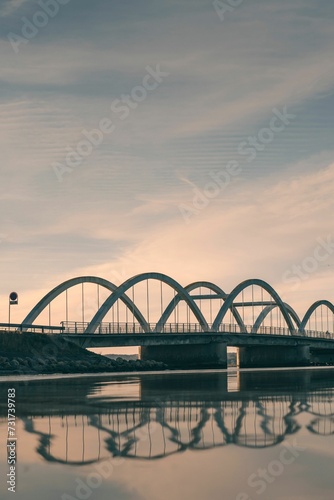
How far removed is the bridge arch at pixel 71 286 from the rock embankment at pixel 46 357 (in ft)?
22.8

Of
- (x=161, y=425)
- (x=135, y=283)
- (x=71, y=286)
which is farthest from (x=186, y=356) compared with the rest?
(x=161, y=425)

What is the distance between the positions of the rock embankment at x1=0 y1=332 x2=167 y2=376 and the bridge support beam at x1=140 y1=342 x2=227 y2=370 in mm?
12344

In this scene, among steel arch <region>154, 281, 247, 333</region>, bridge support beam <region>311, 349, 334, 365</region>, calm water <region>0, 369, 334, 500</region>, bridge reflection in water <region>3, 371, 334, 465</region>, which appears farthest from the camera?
bridge support beam <region>311, 349, 334, 365</region>

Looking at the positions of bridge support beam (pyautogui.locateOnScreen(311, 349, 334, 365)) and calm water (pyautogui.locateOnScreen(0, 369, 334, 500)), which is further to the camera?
bridge support beam (pyautogui.locateOnScreen(311, 349, 334, 365))

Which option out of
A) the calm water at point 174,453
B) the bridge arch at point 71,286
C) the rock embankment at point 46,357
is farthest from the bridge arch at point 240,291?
the calm water at point 174,453

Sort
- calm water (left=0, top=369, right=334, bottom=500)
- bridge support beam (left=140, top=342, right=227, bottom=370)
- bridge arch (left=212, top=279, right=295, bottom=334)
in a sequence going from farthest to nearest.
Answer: bridge arch (left=212, top=279, right=295, bottom=334) < bridge support beam (left=140, top=342, right=227, bottom=370) < calm water (left=0, top=369, right=334, bottom=500)

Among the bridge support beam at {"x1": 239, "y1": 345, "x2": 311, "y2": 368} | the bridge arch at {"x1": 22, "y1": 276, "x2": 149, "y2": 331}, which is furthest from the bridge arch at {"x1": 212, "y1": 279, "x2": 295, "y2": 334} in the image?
the bridge arch at {"x1": 22, "y1": 276, "x2": 149, "y2": 331}

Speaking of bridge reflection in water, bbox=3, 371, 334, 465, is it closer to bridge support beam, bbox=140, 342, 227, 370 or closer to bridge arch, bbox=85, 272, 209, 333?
bridge arch, bbox=85, 272, 209, 333

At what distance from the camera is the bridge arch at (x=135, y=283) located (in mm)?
96275

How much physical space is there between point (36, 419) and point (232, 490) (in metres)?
10.2

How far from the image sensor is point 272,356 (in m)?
134

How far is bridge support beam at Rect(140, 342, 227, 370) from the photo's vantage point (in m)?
104

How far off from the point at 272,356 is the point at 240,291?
1223 centimetres

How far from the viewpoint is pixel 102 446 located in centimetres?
1486
